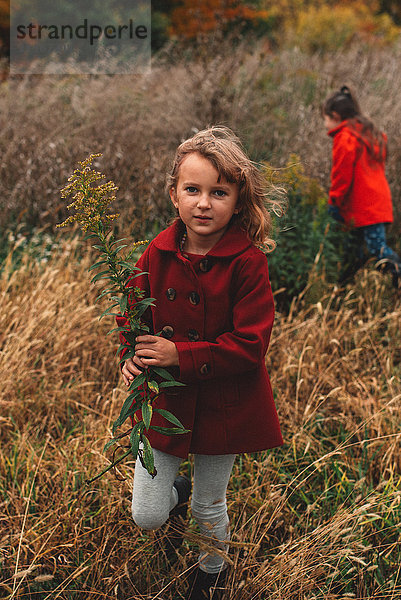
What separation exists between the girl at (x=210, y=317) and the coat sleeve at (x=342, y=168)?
245 centimetres

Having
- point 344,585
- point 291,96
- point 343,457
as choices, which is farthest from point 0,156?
point 344,585

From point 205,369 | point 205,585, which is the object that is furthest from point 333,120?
point 205,585

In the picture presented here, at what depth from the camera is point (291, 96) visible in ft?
20.8

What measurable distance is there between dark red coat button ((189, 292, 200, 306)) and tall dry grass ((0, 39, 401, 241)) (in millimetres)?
2286

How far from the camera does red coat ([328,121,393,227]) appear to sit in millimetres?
4098

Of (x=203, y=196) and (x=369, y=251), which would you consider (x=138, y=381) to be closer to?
(x=203, y=196)

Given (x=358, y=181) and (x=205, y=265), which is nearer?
(x=205, y=265)

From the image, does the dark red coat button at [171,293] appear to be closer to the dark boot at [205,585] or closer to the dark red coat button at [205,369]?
the dark red coat button at [205,369]

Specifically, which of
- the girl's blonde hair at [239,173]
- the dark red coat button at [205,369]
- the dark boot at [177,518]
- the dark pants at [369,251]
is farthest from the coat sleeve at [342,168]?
the dark red coat button at [205,369]

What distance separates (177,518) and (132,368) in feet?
2.76

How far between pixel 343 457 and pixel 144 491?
1.09m

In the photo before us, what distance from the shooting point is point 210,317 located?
1.75 meters

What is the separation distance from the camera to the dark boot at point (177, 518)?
214cm

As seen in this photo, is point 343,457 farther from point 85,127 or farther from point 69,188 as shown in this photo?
point 85,127
